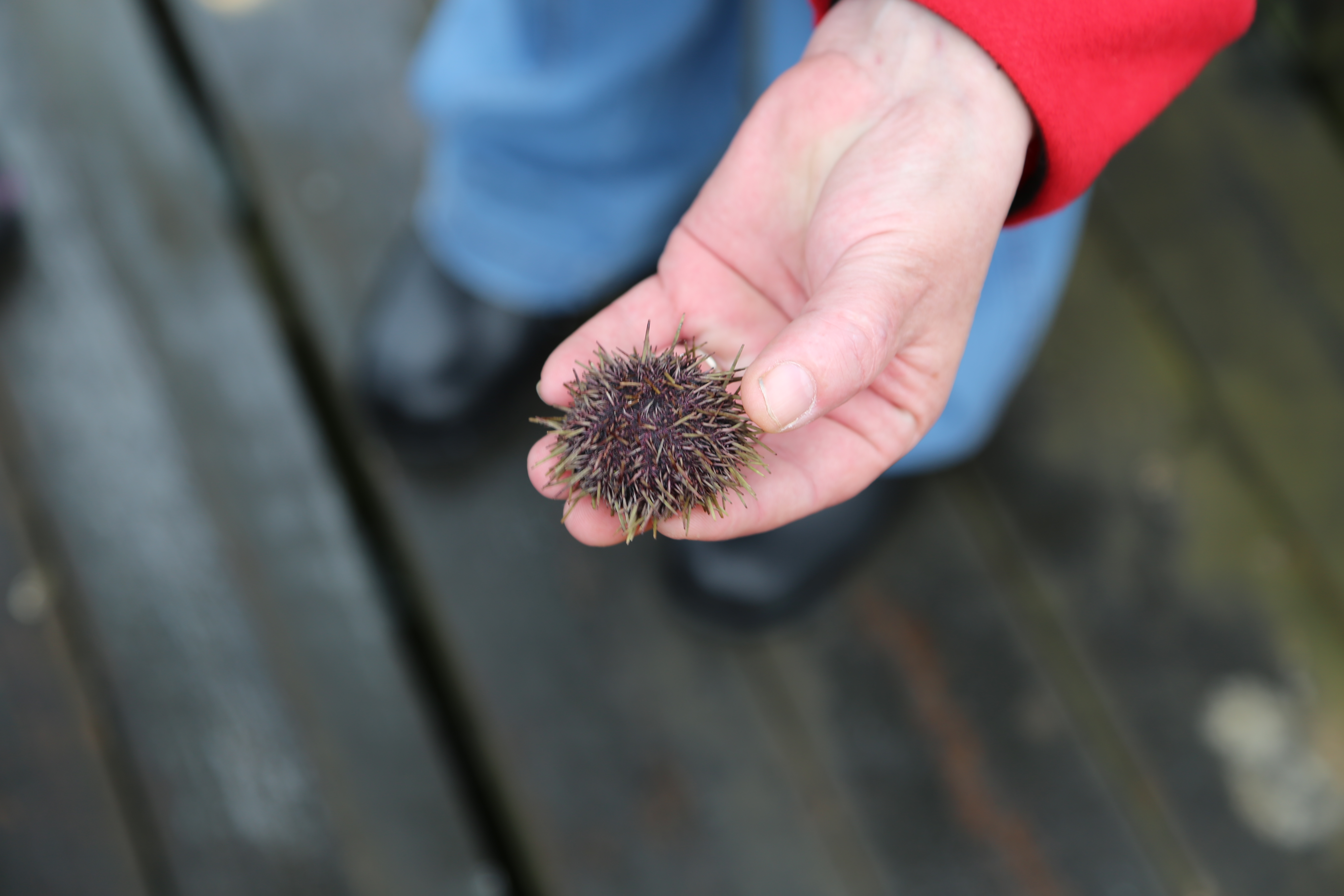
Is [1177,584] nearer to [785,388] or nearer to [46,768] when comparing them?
[785,388]

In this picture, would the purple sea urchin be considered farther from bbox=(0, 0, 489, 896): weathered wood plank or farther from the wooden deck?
bbox=(0, 0, 489, 896): weathered wood plank

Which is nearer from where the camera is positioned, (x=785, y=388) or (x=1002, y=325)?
(x=785, y=388)

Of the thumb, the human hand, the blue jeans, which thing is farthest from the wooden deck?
the thumb

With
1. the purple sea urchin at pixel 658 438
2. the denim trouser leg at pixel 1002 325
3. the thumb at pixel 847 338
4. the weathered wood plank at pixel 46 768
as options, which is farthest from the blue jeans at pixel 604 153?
the weathered wood plank at pixel 46 768

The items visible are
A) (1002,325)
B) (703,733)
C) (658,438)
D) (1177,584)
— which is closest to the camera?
Result: (658,438)

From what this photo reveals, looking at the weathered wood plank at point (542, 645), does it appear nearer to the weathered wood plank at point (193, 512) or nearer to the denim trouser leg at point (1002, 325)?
the weathered wood plank at point (193, 512)

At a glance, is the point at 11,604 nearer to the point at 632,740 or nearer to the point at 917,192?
the point at 632,740

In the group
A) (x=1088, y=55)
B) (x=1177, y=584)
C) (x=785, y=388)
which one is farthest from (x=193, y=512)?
(x=1177, y=584)
